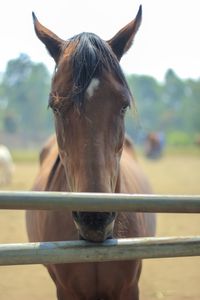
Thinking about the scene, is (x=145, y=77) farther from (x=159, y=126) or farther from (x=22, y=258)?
(x=22, y=258)

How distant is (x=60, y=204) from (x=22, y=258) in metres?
0.31

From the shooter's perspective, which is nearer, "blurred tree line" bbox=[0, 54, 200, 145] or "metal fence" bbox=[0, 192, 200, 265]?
"metal fence" bbox=[0, 192, 200, 265]

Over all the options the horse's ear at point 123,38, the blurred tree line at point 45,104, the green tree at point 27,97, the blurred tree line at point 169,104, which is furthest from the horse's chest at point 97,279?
the green tree at point 27,97

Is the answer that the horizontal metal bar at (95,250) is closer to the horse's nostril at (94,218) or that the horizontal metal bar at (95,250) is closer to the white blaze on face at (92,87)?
the horse's nostril at (94,218)

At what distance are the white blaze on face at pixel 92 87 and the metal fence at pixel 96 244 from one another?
A: 1.84 feet

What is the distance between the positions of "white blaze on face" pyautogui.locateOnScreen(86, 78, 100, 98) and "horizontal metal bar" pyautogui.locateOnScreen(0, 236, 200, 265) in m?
0.75

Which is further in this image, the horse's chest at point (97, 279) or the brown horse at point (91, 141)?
the horse's chest at point (97, 279)

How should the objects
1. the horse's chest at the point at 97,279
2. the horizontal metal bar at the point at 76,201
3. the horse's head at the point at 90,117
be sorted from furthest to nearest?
the horse's chest at the point at 97,279, the horse's head at the point at 90,117, the horizontal metal bar at the point at 76,201

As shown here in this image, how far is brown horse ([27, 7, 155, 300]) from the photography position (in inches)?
80.1

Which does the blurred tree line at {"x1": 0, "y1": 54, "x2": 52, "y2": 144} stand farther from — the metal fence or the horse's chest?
the metal fence

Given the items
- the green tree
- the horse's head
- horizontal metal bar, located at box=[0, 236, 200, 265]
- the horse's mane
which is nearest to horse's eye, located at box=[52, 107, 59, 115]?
the horse's head

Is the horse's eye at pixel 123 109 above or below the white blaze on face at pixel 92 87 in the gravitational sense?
below

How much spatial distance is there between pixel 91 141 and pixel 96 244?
19.6 inches

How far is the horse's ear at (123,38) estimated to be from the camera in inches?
102
